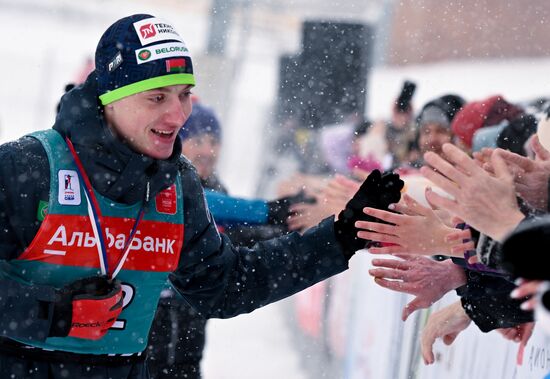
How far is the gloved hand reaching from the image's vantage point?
290cm

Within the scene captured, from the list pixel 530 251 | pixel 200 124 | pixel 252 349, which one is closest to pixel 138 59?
pixel 530 251

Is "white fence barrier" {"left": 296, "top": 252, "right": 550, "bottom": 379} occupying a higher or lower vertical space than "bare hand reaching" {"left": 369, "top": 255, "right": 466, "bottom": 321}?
lower

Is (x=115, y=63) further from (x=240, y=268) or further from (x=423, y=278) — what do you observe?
(x=423, y=278)

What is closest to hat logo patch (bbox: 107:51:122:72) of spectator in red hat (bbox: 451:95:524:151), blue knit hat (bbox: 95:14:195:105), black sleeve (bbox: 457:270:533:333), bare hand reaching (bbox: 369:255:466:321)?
blue knit hat (bbox: 95:14:195:105)

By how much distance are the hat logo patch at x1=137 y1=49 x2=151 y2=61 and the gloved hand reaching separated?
2.48 feet

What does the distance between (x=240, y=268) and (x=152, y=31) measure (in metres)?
0.94

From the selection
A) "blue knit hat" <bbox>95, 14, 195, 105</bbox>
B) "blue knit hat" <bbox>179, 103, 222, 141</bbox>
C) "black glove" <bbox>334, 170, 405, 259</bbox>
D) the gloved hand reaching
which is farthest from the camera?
"blue knit hat" <bbox>179, 103, 222, 141</bbox>

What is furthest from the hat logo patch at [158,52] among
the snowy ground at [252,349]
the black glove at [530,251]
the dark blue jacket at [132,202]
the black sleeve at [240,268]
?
the snowy ground at [252,349]

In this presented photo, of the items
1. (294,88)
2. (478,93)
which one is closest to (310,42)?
(294,88)

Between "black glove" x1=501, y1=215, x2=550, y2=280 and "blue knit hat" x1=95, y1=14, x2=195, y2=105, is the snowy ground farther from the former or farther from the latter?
"black glove" x1=501, y1=215, x2=550, y2=280

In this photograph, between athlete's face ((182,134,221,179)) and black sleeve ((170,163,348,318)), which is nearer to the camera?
black sleeve ((170,163,348,318))

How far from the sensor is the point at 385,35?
1177 centimetres

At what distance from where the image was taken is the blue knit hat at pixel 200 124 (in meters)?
5.54

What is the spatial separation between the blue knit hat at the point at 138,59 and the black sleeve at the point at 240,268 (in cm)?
41
